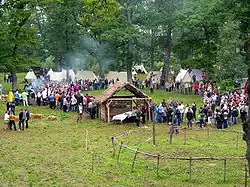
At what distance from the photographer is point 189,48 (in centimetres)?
5184

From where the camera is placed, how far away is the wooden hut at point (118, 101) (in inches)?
1324

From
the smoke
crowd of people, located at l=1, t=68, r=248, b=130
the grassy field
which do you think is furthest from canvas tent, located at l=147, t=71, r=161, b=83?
the grassy field

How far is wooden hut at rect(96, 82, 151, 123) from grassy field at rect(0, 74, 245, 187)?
1.68m

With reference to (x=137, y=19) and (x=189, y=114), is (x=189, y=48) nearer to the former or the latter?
(x=137, y=19)

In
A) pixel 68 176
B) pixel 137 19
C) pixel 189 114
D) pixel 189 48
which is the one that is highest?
pixel 137 19

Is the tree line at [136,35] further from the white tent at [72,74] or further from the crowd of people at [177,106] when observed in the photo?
the crowd of people at [177,106]

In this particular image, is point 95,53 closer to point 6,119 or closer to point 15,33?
point 15,33

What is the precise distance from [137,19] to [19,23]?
1657cm

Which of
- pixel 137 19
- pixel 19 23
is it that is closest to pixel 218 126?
pixel 19 23

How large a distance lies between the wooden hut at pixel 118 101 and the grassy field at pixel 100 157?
1.68 m

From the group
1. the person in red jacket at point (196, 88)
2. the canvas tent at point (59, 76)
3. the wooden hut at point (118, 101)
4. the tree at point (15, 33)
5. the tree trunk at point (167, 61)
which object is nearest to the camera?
the wooden hut at point (118, 101)

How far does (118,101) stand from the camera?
3447 centimetres

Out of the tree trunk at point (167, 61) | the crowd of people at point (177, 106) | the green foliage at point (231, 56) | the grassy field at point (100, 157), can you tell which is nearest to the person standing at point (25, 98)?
the crowd of people at point (177, 106)

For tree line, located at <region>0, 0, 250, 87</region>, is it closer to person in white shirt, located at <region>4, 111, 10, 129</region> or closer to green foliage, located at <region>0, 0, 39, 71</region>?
green foliage, located at <region>0, 0, 39, 71</region>
